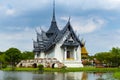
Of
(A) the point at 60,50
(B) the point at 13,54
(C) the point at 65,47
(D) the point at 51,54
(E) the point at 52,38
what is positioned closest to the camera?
(C) the point at 65,47

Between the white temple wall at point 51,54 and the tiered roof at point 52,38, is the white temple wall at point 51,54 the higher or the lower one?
the lower one

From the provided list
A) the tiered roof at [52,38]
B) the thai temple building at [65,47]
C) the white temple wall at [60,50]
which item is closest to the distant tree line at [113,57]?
the thai temple building at [65,47]

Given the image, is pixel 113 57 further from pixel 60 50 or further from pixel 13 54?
pixel 13 54

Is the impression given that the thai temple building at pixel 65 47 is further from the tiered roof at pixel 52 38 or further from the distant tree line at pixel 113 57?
the distant tree line at pixel 113 57

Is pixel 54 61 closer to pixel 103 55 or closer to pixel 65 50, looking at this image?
pixel 65 50

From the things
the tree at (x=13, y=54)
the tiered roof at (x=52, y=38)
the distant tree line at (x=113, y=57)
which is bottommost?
the distant tree line at (x=113, y=57)

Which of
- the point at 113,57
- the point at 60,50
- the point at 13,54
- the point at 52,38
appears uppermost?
the point at 52,38

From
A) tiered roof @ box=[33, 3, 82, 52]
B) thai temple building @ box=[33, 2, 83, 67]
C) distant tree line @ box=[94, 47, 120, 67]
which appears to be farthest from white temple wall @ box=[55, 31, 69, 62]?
distant tree line @ box=[94, 47, 120, 67]

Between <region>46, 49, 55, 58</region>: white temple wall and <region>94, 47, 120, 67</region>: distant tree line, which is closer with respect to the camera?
<region>94, 47, 120, 67</region>: distant tree line

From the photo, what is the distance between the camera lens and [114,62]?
77.2 m

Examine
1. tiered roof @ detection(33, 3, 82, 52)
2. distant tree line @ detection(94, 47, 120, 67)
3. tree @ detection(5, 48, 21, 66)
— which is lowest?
distant tree line @ detection(94, 47, 120, 67)

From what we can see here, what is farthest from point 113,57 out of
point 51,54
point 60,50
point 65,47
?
point 51,54

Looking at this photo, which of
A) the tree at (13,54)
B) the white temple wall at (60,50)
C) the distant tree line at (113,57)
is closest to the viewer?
the white temple wall at (60,50)

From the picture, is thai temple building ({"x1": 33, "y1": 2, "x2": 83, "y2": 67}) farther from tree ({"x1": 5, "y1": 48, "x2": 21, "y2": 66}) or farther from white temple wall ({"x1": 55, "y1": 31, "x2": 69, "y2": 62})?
tree ({"x1": 5, "y1": 48, "x2": 21, "y2": 66})
